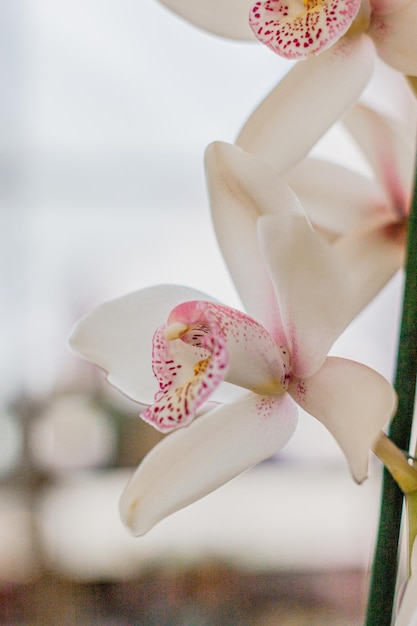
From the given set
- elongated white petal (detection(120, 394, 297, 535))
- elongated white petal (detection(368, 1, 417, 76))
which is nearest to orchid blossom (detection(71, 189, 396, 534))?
elongated white petal (detection(120, 394, 297, 535))

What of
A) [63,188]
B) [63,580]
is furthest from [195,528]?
[63,188]

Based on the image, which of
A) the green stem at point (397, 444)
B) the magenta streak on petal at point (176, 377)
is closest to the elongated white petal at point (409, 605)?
the green stem at point (397, 444)

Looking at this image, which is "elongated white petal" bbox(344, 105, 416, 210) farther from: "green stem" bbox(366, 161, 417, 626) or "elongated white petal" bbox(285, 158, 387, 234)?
"green stem" bbox(366, 161, 417, 626)

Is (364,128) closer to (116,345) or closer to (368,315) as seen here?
(116,345)

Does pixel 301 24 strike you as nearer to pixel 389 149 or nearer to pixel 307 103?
pixel 307 103

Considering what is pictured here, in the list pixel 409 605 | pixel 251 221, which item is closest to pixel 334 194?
pixel 251 221

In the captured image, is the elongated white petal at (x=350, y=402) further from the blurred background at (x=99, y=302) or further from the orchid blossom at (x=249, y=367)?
the blurred background at (x=99, y=302)
